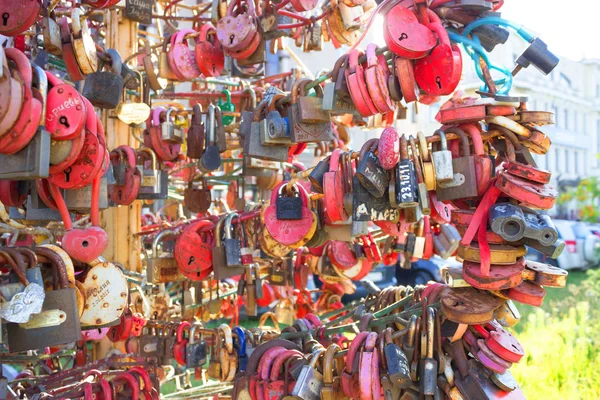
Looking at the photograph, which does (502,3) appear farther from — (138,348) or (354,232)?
(138,348)

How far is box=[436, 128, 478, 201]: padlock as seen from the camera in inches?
56.2

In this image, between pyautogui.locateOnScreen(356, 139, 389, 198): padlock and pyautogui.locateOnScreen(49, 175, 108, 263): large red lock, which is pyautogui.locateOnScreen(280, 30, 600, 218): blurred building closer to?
pyautogui.locateOnScreen(356, 139, 389, 198): padlock

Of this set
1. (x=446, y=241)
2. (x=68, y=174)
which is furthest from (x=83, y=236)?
(x=446, y=241)

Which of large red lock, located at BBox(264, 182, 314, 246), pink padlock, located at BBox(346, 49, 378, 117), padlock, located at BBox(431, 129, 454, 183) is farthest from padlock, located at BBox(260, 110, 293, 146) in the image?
padlock, located at BBox(431, 129, 454, 183)

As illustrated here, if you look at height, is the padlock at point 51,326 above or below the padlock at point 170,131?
below

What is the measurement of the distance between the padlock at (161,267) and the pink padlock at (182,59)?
25.7 inches

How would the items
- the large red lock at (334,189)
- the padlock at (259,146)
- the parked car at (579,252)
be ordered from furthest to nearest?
the parked car at (579,252), the padlock at (259,146), the large red lock at (334,189)

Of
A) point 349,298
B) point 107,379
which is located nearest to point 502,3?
point 107,379

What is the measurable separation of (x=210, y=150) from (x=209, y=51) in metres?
0.44

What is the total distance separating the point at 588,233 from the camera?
1295 cm

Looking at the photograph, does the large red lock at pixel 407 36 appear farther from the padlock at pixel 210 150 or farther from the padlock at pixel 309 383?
the padlock at pixel 210 150

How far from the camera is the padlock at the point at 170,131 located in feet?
8.32

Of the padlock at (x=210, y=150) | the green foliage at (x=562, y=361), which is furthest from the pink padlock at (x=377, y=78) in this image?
the green foliage at (x=562, y=361)

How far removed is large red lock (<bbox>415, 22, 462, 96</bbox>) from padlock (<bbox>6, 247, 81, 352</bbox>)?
1000 millimetres
